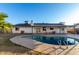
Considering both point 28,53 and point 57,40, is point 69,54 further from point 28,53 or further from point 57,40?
point 28,53

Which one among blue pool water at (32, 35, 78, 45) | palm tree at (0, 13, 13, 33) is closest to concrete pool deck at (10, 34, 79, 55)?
blue pool water at (32, 35, 78, 45)

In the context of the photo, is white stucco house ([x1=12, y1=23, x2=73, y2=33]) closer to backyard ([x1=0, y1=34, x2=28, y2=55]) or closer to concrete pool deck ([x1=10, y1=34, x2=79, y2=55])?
concrete pool deck ([x1=10, y1=34, x2=79, y2=55])

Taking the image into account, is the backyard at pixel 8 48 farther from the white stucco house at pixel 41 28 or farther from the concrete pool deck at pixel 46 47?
the white stucco house at pixel 41 28

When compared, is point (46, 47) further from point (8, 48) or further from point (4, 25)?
point (4, 25)

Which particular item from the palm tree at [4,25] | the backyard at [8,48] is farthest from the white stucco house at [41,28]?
the backyard at [8,48]

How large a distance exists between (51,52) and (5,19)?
1.26 m

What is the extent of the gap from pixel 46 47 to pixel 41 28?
1.47 ft

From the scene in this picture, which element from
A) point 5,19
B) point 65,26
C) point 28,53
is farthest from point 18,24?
point 65,26

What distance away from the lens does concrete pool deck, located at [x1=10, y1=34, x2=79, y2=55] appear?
223 inches

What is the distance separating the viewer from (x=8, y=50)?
568 cm

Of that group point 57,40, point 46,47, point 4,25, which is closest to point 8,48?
point 4,25

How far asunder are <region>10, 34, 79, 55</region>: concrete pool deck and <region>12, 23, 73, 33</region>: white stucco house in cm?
16
